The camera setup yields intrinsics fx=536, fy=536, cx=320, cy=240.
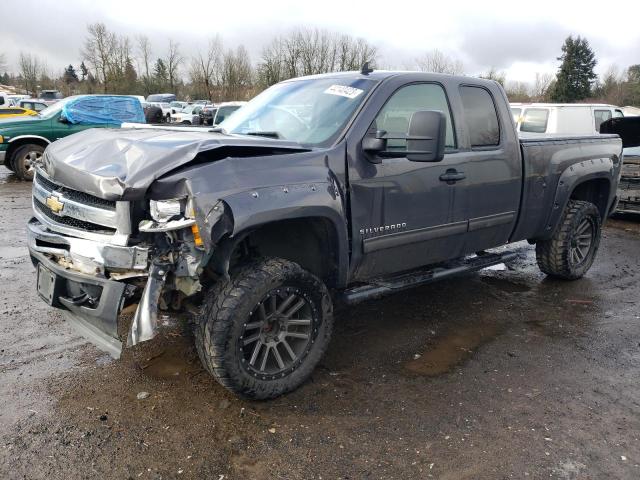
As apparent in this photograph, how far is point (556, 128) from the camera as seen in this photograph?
34.7ft

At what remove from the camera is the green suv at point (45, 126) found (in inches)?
446

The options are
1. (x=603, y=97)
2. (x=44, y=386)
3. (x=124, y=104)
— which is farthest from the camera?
(x=603, y=97)

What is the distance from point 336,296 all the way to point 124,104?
11080 mm

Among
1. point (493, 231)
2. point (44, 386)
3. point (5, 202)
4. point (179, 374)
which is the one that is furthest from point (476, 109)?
point (5, 202)

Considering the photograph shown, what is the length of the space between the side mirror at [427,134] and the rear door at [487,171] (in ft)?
2.60

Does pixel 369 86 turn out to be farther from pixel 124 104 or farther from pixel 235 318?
pixel 124 104

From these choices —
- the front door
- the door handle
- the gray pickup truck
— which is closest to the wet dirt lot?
the gray pickup truck

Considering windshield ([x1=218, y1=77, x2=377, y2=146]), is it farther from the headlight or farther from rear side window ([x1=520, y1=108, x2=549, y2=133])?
rear side window ([x1=520, y1=108, x2=549, y2=133])

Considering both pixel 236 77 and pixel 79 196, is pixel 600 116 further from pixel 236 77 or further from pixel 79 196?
pixel 236 77

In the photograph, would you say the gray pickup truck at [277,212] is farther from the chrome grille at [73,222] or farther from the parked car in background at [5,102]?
the parked car in background at [5,102]

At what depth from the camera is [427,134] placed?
130 inches

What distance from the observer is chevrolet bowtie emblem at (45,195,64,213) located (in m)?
3.09

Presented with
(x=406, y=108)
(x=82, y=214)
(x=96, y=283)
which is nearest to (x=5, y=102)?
(x=82, y=214)

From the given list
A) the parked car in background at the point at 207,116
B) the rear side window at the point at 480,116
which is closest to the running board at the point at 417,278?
the rear side window at the point at 480,116
